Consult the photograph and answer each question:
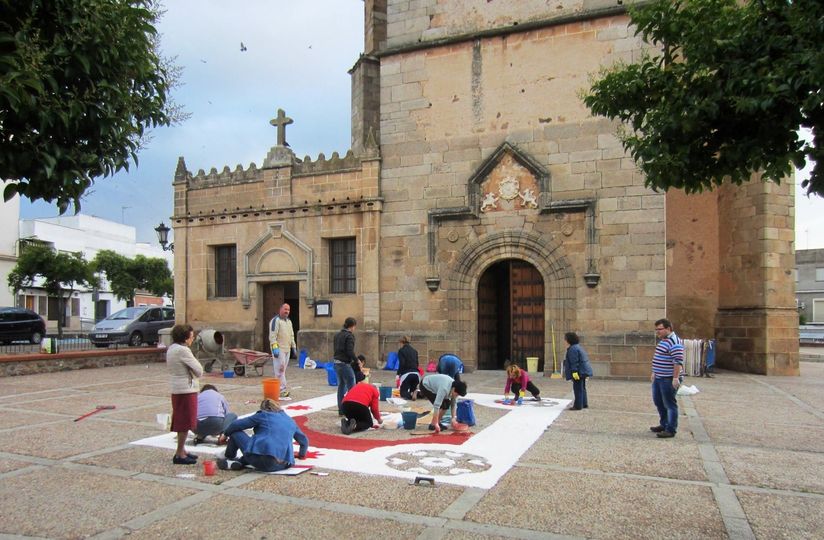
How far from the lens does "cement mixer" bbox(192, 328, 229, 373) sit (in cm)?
1555

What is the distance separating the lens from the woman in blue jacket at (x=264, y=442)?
6.28 meters

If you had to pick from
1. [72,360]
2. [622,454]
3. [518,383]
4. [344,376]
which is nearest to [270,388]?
[344,376]

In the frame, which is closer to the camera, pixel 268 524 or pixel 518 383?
pixel 268 524

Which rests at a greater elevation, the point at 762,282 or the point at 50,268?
the point at 50,268

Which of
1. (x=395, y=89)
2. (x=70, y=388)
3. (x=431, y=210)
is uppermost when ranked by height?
(x=395, y=89)

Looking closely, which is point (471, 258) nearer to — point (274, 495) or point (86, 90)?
point (274, 495)

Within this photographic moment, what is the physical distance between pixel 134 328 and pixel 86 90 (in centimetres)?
2049

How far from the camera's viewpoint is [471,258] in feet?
52.7

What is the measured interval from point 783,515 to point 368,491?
3468 mm

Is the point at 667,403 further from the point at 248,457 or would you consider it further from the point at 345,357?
the point at 248,457

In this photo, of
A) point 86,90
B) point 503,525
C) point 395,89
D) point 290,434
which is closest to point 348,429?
point 290,434

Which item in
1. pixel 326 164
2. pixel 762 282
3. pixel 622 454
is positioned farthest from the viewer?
pixel 326 164

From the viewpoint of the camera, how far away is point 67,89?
3.79 metres

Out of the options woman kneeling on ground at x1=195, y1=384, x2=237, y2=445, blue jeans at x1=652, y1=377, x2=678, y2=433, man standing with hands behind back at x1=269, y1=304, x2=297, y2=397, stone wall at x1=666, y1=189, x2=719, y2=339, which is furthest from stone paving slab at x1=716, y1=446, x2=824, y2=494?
stone wall at x1=666, y1=189, x2=719, y2=339
